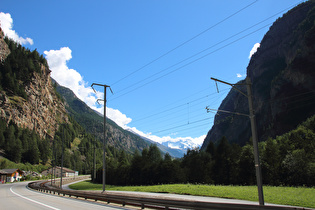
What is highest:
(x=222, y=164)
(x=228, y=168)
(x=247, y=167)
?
(x=222, y=164)

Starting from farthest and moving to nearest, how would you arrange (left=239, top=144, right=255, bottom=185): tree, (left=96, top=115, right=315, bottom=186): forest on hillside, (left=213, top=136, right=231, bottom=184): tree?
(left=213, top=136, right=231, bottom=184): tree < (left=239, top=144, right=255, bottom=185): tree < (left=96, top=115, right=315, bottom=186): forest on hillside

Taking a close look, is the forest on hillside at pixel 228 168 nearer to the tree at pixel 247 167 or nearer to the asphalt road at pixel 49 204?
the tree at pixel 247 167

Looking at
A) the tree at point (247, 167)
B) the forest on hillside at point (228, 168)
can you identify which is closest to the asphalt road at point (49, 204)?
the forest on hillside at point (228, 168)

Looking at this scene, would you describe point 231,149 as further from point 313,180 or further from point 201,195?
point 201,195

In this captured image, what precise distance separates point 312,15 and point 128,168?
6708 inches

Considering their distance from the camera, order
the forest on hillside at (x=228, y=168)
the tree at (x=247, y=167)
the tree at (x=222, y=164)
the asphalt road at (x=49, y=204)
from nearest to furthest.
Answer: the asphalt road at (x=49, y=204)
the forest on hillside at (x=228, y=168)
the tree at (x=247, y=167)
the tree at (x=222, y=164)

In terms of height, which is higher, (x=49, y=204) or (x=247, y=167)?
(x=247, y=167)

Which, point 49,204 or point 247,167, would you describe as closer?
point 49,204

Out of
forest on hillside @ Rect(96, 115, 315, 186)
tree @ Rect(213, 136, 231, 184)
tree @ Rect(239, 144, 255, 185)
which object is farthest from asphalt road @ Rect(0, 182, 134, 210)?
tree @ Rect(213, 136, 231, 184)

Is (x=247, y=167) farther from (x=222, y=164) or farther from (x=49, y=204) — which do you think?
(x=49, y=204)

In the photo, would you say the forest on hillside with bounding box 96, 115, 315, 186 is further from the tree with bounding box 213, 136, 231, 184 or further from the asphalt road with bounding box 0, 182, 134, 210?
the asphalt road with bounding box 0, 182, 134, 210

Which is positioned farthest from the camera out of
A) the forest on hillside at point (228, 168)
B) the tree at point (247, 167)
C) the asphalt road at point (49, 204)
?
the tree at point (247, 167)

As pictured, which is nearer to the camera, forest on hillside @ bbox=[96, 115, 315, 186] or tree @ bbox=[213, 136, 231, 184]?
forest on hillside @ bbox=[96, 115, 315, 186]

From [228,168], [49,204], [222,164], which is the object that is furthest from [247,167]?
[49,204]
